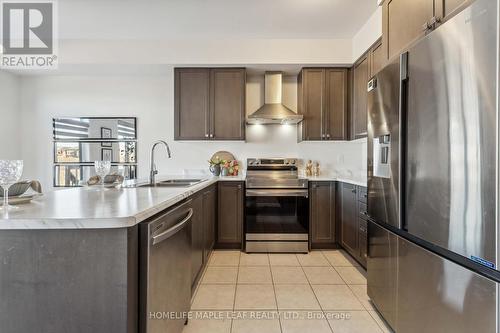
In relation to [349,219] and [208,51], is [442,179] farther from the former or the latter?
[208,51]

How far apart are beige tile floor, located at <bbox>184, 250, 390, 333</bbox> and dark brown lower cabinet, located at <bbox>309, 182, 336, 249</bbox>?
0.93 feet

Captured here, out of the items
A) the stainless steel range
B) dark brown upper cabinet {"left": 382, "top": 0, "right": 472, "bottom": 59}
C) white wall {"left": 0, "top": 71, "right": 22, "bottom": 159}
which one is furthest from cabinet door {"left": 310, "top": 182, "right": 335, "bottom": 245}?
white wall {"left": 0, "top": 71, "right": 22, "bottom": 159}

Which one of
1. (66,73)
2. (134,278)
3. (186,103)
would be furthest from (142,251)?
(66,73)

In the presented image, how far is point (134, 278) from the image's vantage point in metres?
1.03

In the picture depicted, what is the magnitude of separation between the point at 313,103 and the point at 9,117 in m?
4.50

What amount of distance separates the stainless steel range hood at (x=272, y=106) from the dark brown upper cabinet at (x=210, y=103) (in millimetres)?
247

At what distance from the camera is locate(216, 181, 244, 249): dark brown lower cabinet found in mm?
3336

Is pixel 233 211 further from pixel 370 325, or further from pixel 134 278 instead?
pixel 134 278

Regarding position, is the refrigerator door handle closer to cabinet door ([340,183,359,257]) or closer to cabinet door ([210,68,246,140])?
cabinet door ([340,183,359,257])

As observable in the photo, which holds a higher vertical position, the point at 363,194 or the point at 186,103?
the point at 186,103

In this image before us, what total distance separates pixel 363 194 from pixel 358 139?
3.52 ft

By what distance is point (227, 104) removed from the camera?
11.9 feet

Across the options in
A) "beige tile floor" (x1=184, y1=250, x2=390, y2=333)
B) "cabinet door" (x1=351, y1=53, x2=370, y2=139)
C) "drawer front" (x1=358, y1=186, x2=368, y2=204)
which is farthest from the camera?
"cabinet door" (x1=351, y1=53, x2=370, y2=139)

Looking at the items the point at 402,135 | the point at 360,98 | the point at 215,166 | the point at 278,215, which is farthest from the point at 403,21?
the point at 215,166
